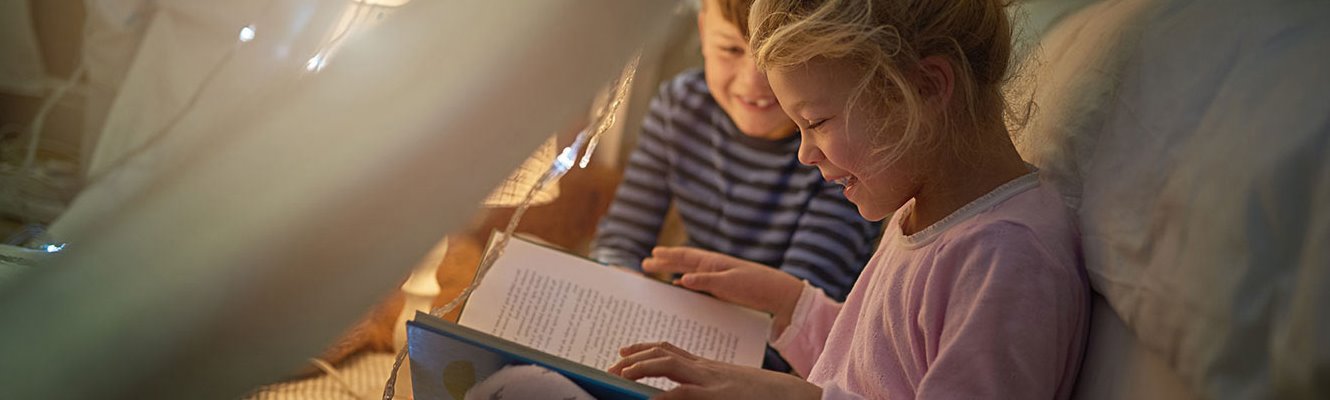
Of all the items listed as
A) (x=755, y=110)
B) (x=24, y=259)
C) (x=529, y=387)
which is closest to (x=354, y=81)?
(x=529, y=387)

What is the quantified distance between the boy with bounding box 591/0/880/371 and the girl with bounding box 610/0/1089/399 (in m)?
0.40

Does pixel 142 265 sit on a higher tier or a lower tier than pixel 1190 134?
higher

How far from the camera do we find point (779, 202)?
1.35 meters

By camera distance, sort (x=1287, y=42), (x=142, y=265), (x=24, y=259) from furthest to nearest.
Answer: (x=24, y=259) < (x=1287, y=42) < (x=142, y=265)

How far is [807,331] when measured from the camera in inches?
36.6

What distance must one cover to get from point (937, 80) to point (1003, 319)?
17 cm

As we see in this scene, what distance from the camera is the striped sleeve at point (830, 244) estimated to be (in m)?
1.24

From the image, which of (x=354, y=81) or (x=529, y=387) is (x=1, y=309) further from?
(x=529, y=387)

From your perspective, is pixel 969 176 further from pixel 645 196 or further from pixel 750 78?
pixel 645 196

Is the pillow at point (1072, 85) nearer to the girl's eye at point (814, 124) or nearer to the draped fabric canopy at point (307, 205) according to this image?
the girl's eye at point (814, 124)

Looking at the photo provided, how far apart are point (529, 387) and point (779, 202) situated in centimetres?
78

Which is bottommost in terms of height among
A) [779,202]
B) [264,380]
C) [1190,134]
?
[779,202]

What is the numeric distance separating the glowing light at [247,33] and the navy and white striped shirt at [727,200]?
1.71ft

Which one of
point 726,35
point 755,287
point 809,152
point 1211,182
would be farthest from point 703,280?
point 1211,182
